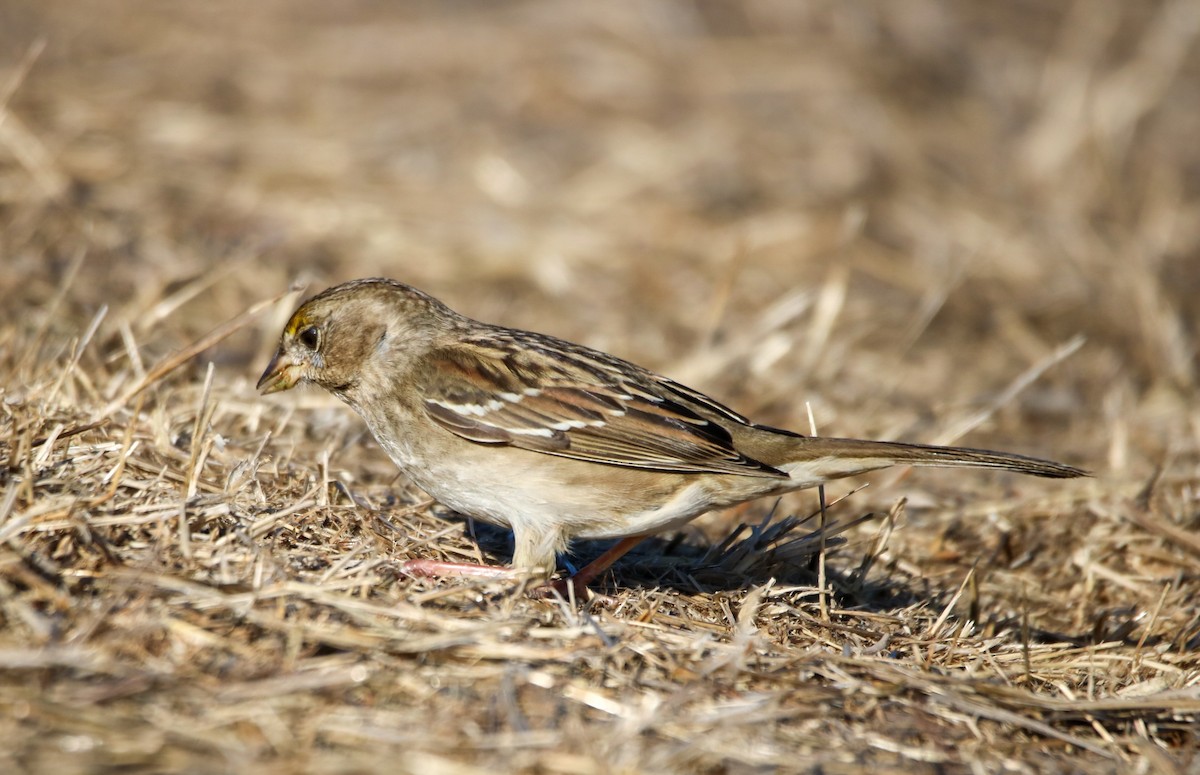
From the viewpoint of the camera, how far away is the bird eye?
5.12 metres

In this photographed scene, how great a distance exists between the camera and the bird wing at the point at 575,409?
15.3 ft

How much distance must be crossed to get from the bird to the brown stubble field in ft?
0.95

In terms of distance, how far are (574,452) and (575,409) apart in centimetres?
19

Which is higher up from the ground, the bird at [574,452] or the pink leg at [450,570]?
the bird at [574,452]

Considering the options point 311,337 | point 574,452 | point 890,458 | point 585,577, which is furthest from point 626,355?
point 890,458

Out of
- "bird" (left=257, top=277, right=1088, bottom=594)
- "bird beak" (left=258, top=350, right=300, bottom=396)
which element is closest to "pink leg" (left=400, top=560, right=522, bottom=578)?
"bird" (left=257, top=277, right=1088, bottom=594)

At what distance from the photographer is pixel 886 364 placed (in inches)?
324

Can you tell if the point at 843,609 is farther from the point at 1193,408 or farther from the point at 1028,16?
the point at 1028,16

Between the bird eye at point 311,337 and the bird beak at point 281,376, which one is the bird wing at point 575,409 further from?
the bird beak at point 281,376

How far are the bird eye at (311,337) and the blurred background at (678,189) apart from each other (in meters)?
0.85

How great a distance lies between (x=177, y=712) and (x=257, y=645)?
15.5 inches

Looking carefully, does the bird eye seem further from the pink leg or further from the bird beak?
the pink leg

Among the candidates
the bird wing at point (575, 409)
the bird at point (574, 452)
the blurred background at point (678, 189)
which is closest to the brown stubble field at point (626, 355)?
the blurred background at point (678, 189)

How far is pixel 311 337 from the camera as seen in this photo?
513cm
